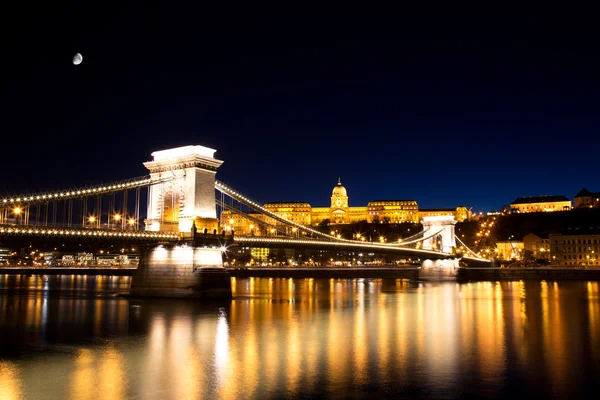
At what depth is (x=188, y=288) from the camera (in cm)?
3369

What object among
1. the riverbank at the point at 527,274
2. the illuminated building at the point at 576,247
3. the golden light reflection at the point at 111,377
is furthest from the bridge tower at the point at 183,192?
the illuminated building at the point at 576,247

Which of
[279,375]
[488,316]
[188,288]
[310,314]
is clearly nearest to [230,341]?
[279,375]

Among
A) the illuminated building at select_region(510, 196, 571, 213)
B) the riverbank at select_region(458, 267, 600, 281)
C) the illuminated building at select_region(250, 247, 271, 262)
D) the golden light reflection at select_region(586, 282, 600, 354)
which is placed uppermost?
the illuminated building at select_region(510, 196, 571, 213)

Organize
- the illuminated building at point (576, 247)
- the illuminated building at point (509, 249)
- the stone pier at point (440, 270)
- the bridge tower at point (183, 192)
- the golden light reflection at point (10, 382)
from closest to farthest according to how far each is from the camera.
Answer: the golden light reflection at point (10, 382) < the bridge tower at point (183, 192) < the stone pier at point (440, 270) < the illuminated building at point (576, 247) < the illuminated building at point (509, 249)

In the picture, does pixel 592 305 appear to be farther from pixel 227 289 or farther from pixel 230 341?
pixel 230 341

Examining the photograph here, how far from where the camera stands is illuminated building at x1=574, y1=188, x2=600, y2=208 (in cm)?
14370

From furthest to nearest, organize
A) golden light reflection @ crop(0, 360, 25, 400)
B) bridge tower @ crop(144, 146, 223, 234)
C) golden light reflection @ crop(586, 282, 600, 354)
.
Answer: bridge tower @ crop(144, 146, 223, 234)
golden light reflection @ crop(586, 282, 600, 354)
golden light reflection @ crop(0, 360, 25, 400)

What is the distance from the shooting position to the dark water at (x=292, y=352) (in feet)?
44.3

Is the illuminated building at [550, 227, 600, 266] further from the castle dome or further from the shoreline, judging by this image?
the castle dome

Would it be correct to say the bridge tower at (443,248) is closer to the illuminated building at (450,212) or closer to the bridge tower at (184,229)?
the bridge tower at (184,229)

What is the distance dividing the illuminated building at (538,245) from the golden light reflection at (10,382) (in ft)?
331

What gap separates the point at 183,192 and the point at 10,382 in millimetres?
22720

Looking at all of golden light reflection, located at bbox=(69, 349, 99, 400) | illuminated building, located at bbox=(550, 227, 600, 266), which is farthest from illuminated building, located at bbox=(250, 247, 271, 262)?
golden light reflection, located at bbox=(69, 349, 99, 400)

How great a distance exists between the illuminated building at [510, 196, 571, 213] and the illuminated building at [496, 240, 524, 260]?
1504 inches
